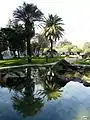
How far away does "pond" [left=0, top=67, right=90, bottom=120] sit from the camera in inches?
605

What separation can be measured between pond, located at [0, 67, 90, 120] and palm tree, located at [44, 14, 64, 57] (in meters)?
42.7

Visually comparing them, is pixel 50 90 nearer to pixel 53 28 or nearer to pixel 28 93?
pixel 28 93

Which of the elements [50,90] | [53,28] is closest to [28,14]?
[53,28]

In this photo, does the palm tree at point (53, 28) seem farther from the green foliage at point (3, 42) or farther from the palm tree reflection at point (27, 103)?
Answer: the palm tree reflection at point (27, 103)

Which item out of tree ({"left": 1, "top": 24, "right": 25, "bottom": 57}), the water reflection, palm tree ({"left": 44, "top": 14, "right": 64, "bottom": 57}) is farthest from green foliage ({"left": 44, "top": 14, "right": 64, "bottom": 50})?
the water reflection

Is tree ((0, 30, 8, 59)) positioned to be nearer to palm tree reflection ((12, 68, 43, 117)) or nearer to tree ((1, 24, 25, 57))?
tree ((1, 24, 25, 57))

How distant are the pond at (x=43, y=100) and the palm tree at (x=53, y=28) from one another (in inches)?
1683

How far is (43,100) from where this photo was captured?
764 inches

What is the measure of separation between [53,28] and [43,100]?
51568 millimetres

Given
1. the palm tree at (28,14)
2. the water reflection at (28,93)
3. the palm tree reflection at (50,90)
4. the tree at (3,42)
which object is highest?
the palm tree at (28,14)

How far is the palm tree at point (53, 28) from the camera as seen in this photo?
70.1 m

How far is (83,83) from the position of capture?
27.3m

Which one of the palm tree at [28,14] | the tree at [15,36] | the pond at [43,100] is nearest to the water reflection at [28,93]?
the pond at [43,100]

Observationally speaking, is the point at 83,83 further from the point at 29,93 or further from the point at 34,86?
the point at 29,93
